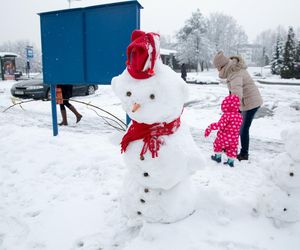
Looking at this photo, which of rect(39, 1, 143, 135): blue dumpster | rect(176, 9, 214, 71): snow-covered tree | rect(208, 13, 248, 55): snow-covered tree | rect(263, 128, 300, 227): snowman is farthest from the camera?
rect(208, 13, 248, 55): snow-covered tree

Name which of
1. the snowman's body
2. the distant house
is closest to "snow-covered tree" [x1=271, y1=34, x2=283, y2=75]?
the distant house

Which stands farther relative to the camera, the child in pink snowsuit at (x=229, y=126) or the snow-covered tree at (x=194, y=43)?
the snow-covered tree at (x=194, y=43)

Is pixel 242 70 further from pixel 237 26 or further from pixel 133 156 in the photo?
pixel 237 26

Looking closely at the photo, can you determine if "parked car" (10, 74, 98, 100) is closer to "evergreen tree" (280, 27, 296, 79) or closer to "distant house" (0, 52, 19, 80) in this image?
"distant house" (0, 52, 19, 80)

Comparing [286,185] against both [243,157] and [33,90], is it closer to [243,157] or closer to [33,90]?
[243,157]

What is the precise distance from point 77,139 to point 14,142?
1.17 m

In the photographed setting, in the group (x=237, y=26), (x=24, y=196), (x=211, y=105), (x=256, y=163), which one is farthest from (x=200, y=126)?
(x=237, y=26)

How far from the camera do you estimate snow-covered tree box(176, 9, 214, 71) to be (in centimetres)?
4138

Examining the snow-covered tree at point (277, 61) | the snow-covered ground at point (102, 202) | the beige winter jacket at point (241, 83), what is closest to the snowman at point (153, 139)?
the snow-covered ground at point (102, 202)

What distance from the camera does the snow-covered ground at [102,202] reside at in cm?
248

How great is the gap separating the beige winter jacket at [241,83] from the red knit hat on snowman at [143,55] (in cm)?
231

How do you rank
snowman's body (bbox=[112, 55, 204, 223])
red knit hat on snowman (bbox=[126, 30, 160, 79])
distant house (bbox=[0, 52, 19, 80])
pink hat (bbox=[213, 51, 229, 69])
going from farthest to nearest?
distant house (bbox=[0, 52, 19, 80]) < pink hat (bbox=[213, 51, 229, 69]) < snowman's body (bbox=[112, 55, 204, 223]) < red knit hat on snowman (bbox=[126, 30, 160, 79])

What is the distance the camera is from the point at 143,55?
6.98 ft

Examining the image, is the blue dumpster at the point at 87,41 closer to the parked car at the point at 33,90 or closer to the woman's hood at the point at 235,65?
the woman's hood at the point at 235,65
